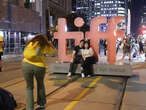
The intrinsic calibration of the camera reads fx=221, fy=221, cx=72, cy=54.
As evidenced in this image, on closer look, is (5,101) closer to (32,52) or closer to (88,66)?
(32,52)

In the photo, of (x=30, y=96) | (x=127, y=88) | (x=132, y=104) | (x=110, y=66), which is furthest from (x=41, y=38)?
(x=110, y=66)

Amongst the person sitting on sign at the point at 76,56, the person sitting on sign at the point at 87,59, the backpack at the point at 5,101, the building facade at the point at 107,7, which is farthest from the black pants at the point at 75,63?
the building facade at the point at 107,7

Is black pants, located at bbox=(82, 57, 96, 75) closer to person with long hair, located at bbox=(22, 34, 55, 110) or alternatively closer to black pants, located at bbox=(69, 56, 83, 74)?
black pants, located at bbox=(69, 56, 83, 74)

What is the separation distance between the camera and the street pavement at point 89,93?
4.86 metres

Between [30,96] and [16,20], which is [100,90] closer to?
[30,96]

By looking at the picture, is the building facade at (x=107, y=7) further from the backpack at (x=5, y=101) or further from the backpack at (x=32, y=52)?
the backpack at (x=5, y=101)

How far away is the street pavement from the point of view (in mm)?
4855

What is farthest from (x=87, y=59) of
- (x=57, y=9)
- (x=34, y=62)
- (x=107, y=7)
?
(x=107, y=7)

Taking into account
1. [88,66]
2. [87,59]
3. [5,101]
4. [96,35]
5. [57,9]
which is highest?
[57,9]

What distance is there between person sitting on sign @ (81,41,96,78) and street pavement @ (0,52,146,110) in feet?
1.59

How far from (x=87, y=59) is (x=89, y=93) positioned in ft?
8.67

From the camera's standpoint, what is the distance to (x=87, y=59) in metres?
8.40

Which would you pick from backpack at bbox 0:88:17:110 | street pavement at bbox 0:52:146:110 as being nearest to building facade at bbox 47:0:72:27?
street pavement at bbox 0:52:146:110

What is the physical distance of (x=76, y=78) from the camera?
8070 mm
